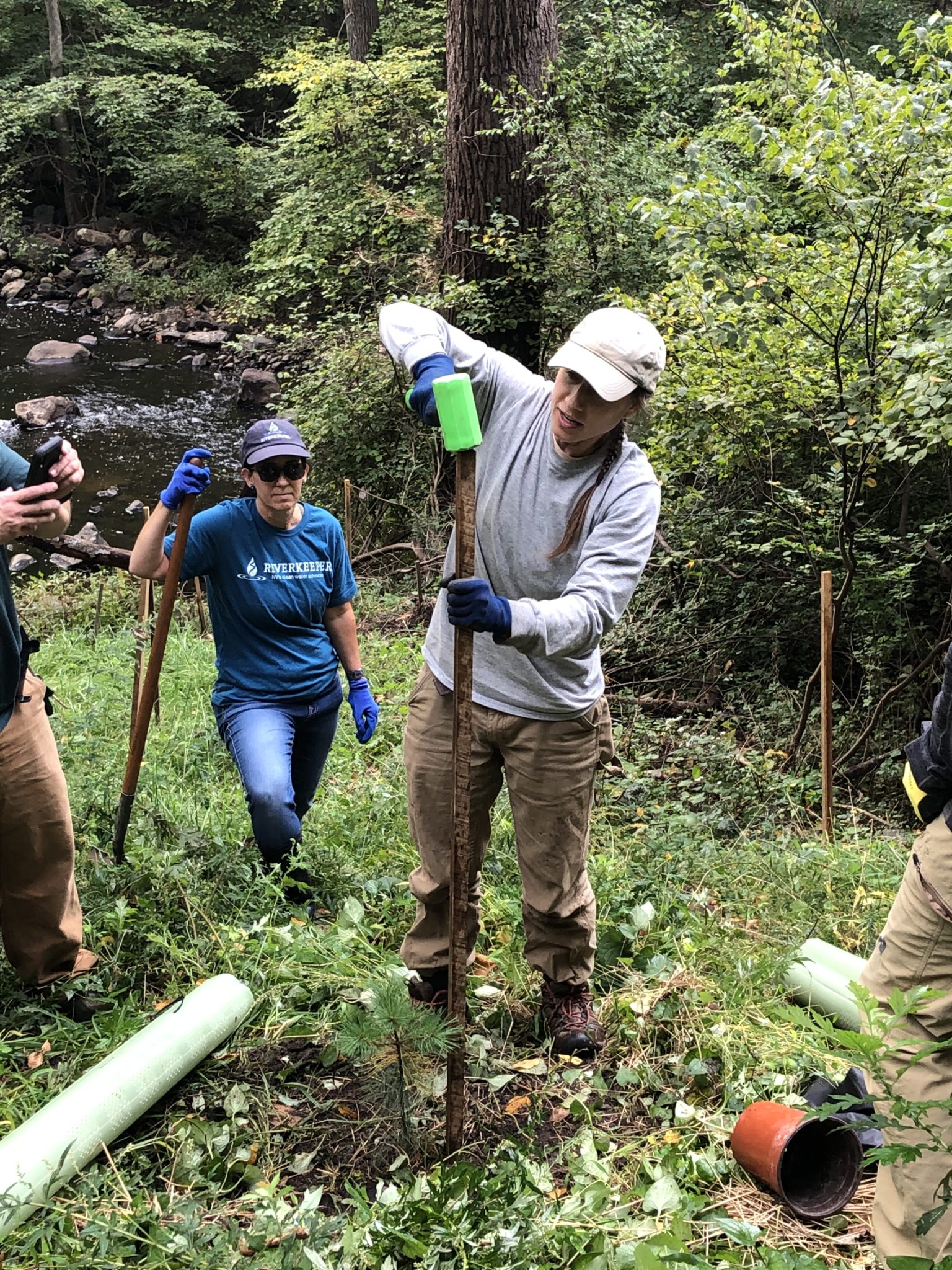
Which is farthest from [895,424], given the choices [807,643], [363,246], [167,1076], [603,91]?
[363,246]

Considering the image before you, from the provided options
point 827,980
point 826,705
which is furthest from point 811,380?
point 827,980

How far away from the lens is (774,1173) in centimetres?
237

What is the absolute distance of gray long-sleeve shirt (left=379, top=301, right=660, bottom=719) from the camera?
240cm

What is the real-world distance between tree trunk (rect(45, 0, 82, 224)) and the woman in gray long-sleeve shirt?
2025 centimetres

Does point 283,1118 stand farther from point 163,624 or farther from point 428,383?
point 428,383

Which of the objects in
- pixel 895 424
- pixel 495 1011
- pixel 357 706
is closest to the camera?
pixel 495 1011

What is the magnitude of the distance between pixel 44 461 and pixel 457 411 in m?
1.05

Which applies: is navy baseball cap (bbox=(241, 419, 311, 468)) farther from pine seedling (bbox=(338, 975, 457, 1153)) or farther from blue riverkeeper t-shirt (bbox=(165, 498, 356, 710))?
pine seedling (bbox=(338, 975, 457, 1153))

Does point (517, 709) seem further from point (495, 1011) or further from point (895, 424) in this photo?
point (895, 424)

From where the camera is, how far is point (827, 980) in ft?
10.3

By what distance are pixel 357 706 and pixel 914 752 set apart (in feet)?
6.62

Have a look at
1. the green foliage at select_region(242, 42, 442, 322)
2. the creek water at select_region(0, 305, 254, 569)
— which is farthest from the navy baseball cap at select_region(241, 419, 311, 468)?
the creek water at select_region(0, 305, 254, 569)

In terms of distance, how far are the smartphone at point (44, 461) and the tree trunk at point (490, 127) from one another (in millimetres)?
5980

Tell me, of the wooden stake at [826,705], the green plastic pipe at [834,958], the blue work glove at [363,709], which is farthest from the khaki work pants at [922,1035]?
the wooden stake at [826,705]
